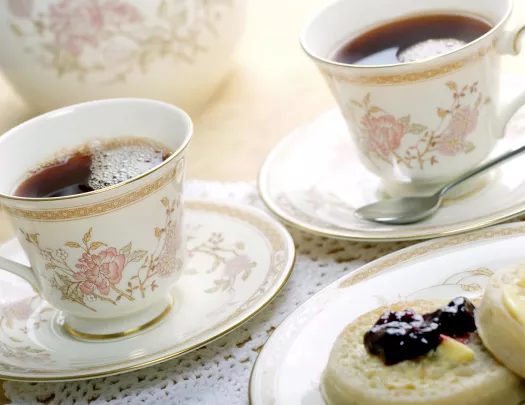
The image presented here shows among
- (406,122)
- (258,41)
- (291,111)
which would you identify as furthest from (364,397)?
(258,41)

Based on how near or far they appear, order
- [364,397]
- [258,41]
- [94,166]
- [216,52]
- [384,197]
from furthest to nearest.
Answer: [258,41], [216,52], [384,197], [94,166], [364,397]

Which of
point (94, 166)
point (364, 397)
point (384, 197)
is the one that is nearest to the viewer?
point (364, 397)

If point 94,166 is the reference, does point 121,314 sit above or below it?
below

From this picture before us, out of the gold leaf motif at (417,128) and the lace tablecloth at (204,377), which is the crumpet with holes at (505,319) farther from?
the gold leaf motif at (417,128)

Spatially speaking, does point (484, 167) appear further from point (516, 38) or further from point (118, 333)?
point (118, 333)

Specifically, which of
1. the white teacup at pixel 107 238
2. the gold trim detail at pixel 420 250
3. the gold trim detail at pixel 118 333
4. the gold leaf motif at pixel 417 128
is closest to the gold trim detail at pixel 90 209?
the white teacup at pixel 107 238

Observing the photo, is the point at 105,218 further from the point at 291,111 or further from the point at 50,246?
the point at 291,111

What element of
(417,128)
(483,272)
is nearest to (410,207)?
(417,128)
